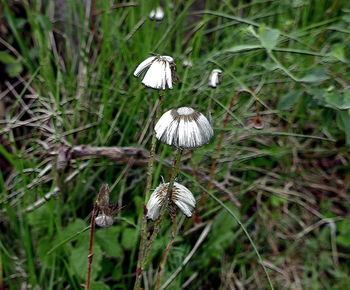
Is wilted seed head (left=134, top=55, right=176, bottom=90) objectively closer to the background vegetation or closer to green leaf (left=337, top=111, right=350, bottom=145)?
the background vegetation

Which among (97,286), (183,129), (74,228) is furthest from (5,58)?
(183,129)

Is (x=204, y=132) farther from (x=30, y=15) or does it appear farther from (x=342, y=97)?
(x=30, y=15)

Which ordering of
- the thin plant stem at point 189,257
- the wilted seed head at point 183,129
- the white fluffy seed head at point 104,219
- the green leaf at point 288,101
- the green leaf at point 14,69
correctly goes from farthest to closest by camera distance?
1. the green leaf at point 14,69
2. the green leaf at point 288,101
3. the thin plant stem at point 189,257
4. the white fluffy seed head at point 104,219
5. the wilted seed head at point 183,129

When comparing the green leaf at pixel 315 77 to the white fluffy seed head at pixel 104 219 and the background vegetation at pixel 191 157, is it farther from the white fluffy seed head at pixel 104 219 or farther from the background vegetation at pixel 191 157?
the white fluffy seed head at pixel 104 219

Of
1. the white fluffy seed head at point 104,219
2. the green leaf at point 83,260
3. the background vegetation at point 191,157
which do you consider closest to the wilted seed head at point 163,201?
the white fluffy seed head at point 104,219

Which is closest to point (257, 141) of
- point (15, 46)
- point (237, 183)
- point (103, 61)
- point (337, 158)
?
point (237, 183)
